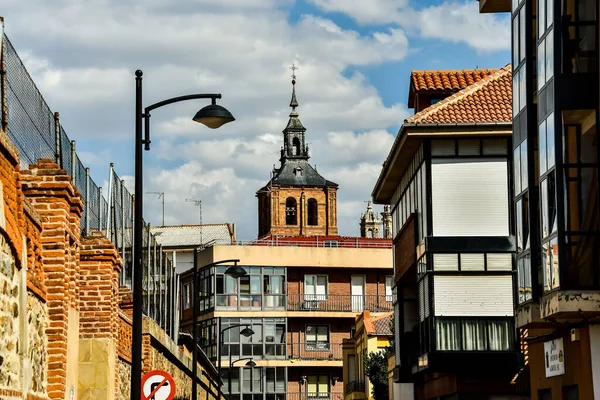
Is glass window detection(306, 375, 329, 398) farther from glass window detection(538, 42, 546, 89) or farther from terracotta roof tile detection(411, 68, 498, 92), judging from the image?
glass window detection(538, 42, 546, 89)

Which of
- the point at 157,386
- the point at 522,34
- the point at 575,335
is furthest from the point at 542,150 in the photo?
the point at 157,386

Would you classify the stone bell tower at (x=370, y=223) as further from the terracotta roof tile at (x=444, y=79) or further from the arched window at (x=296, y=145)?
the terracotta roof tile at (x=444, y=79)

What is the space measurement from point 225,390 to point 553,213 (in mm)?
58650

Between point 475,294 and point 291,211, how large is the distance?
128 m

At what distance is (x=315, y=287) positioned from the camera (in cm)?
8381

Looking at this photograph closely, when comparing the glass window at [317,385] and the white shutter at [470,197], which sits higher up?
the white shutter at [470,197]

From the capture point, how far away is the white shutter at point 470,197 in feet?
113

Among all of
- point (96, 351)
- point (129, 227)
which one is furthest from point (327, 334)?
point (96, 351)

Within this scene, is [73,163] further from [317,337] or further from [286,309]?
[317,337]

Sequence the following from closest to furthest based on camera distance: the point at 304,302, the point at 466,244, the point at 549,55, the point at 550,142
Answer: the point at 550,142, the point at 549,55, the point at 466,244, the point at 304,302

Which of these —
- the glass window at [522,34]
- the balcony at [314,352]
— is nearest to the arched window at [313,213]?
the balcony at [314,352]

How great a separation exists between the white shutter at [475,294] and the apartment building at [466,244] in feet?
0.09

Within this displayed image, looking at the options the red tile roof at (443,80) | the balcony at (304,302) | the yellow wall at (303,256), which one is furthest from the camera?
the yellow wall at (303,256)

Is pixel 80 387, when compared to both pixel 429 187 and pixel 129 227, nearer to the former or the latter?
pixel 129 227
